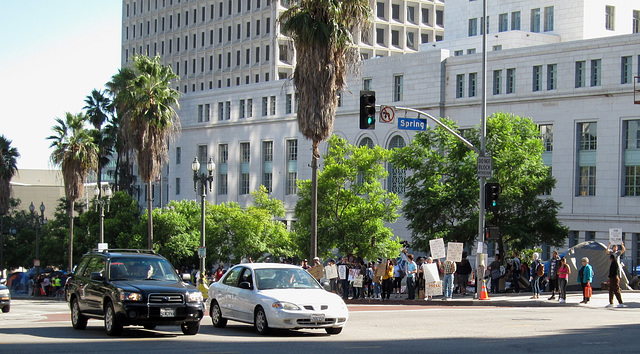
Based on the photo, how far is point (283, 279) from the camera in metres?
18.3

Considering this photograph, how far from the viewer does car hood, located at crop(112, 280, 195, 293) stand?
16797 mm

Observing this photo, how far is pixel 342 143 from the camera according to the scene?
50.8 m

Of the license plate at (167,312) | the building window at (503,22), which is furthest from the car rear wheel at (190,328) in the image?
the building window at (503,22)

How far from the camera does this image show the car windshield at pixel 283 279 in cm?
1809

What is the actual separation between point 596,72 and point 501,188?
17480mm

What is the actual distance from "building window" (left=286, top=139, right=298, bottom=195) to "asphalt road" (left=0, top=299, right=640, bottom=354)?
182 ft

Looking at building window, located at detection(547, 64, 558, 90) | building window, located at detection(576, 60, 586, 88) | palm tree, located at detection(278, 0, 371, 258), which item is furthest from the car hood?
building window, located at detection(547, 64, 558, 90)

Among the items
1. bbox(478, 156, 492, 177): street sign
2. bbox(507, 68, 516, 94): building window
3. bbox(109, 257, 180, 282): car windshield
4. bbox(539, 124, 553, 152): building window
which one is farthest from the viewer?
bbox(507, 68, 516, 94): building window

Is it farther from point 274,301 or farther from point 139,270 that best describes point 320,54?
point 274,301

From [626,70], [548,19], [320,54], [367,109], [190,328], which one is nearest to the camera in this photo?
[190,328]

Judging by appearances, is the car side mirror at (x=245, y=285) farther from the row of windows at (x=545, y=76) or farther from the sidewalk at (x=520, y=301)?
the row of windows at (x=545, y=76)

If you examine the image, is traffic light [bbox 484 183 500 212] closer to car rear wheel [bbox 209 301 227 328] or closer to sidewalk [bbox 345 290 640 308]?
sidewalk [bbox 345 290 640 308]

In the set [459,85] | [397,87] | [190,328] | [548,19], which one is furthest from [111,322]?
[548,19]

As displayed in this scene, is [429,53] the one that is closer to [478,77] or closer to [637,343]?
[478,77]
